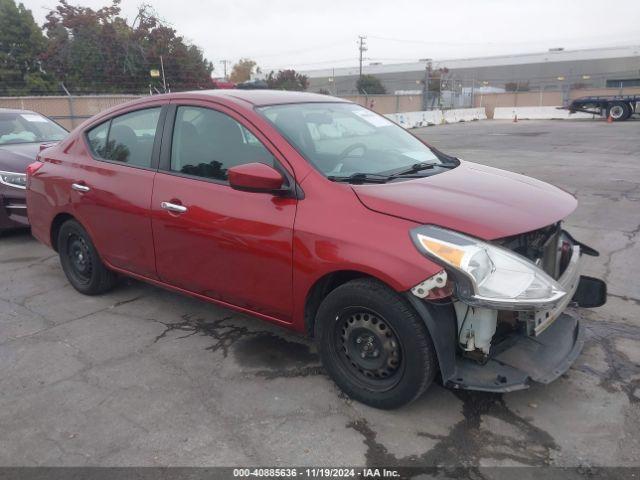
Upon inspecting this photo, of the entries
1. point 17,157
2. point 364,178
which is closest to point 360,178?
point 364,178

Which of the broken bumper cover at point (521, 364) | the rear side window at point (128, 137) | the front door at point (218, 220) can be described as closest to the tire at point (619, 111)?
the broken bumper cover at point (521, 364)

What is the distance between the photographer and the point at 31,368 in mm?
3547

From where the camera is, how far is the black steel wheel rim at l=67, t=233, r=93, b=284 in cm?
466

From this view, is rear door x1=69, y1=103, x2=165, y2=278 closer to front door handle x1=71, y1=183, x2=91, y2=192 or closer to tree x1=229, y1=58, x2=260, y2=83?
front door handle x1=71, y1=183, x2=91, y2=192

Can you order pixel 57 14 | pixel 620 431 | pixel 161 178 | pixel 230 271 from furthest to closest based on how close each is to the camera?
pixel 57 14 < pixel 161 178 < pixel 230 271 < pixel 620 431

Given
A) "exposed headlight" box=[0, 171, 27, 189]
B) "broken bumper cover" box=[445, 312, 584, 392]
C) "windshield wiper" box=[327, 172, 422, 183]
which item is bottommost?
"broken bumper cover" box=[445, 312, 584, 392]

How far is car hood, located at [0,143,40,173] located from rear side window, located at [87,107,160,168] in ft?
8.08

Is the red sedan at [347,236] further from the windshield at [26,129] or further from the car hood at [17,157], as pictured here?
the windshield at [26,129]

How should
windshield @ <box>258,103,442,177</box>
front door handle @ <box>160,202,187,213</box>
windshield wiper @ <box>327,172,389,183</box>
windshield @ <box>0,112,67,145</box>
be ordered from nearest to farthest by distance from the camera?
windshield wiper @ <box>327,172,389,183</box> → windshield @ <box>258,103,442,177</box> → front door handle @ <box>160,202,187,213</box> → windshield @ <box>0,112,67,145</box>

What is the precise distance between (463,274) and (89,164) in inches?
127

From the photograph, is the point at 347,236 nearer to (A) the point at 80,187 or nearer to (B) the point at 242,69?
(A) the point at 80,187

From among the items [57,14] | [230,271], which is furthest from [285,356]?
[57,14]

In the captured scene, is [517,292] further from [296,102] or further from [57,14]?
[57,14]

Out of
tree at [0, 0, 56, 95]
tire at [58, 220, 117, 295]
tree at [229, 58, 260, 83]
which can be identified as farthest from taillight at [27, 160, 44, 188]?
tree at [229, 58, 260, 83]
